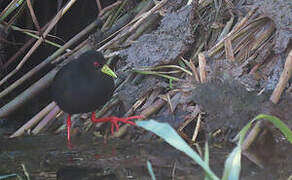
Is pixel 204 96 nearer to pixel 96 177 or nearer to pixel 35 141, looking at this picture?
pixel 96 177

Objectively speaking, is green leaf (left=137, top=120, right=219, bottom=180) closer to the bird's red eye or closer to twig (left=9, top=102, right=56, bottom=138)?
the bird's red eye

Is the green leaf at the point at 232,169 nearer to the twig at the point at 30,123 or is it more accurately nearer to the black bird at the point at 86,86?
the black bird at the point at 86,86

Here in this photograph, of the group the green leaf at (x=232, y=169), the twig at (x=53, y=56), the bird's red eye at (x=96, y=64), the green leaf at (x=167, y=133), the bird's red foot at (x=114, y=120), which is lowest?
the bird's red foot at (x=114, y=120)

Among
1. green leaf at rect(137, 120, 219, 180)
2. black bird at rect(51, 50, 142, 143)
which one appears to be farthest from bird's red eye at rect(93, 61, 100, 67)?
green leaf at rect(137, 120, 219, 180)

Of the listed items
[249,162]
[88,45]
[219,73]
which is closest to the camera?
[249,162]

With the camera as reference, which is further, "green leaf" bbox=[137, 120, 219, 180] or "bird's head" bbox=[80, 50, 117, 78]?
"bird's head" bbox=[80, 50, 117, 78]

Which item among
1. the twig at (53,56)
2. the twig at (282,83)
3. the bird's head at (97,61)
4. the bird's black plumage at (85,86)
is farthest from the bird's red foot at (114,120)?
the twig at (282,83)

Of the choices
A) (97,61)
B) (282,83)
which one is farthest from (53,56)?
(282,83)

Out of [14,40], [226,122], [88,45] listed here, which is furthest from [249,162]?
[14,40]
